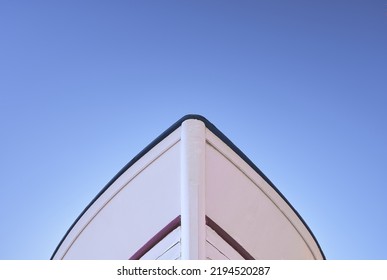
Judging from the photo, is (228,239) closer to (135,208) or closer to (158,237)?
(158,237)

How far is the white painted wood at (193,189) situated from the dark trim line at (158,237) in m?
0.14

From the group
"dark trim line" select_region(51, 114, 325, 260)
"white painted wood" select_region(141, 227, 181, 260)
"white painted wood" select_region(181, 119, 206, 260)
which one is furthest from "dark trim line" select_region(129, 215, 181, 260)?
"dark trim line" select_region(51, 114, 325, 260)

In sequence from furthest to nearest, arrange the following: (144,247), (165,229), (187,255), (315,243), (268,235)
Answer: (315,243)
(268,235)
(144,247)
(165,229)
(187,255)

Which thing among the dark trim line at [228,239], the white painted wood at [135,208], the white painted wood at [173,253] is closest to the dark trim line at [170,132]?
the white painted wood at [135,208]

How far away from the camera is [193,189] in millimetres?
2137

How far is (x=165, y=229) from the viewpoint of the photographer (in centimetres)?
230

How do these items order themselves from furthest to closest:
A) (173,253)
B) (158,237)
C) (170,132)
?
(170,132), (158,237), (173,253)

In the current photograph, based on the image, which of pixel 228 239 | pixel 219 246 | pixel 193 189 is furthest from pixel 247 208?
pixel 193 189

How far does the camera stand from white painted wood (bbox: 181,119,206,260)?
78.2 inches

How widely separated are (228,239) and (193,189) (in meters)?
0.43

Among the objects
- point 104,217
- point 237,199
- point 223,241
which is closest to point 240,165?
point 237,199
